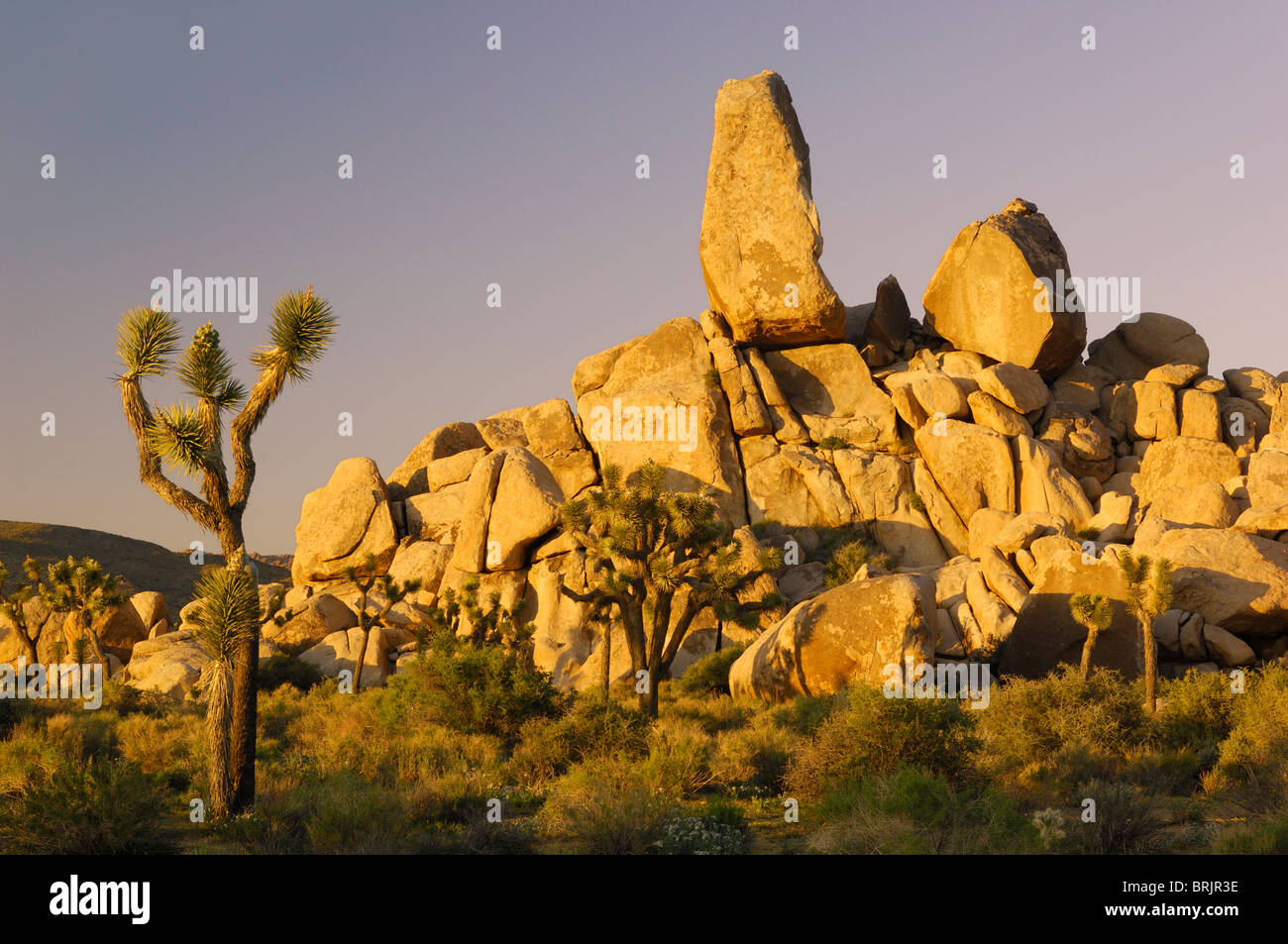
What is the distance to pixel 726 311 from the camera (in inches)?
1690

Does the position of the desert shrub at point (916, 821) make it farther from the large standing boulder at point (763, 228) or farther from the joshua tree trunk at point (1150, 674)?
the large standing boulder at point (763, 228)

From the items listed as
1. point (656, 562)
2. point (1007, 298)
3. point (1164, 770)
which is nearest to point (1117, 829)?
point (1164, 770)

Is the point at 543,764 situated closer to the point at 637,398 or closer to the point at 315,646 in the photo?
Result: the point at 315,646

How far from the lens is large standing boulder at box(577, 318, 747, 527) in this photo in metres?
38.8

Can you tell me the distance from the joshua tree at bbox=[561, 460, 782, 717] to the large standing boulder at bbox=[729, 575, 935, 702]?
1.12m

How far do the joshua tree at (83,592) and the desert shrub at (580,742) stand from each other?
2231 centimetres

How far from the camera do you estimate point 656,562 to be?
23328 mm

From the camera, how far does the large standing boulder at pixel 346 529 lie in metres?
38.6

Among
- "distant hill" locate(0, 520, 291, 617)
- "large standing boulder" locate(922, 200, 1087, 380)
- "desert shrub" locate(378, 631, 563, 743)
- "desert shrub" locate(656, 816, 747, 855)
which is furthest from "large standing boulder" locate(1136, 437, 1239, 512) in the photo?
"distant hill" locate(0, 520, 291, 617)

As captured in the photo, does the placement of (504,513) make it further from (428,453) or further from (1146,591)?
(1146,591)

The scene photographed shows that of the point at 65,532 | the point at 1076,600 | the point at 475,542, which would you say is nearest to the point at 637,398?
the point at 475,542

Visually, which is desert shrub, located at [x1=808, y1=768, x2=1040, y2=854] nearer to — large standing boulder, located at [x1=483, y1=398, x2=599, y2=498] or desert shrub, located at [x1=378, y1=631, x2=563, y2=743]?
desert shrub, located at [x1=378, y1=631, x2=563, y2=743]

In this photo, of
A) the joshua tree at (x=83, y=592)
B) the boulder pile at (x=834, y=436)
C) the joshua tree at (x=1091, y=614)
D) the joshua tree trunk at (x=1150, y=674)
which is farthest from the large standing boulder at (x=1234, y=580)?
the joshua tree at (x=83, y=592)

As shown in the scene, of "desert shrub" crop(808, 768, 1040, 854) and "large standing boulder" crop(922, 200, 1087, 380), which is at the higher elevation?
"large standing boulder" crop(922, 200, 1087, 380)
